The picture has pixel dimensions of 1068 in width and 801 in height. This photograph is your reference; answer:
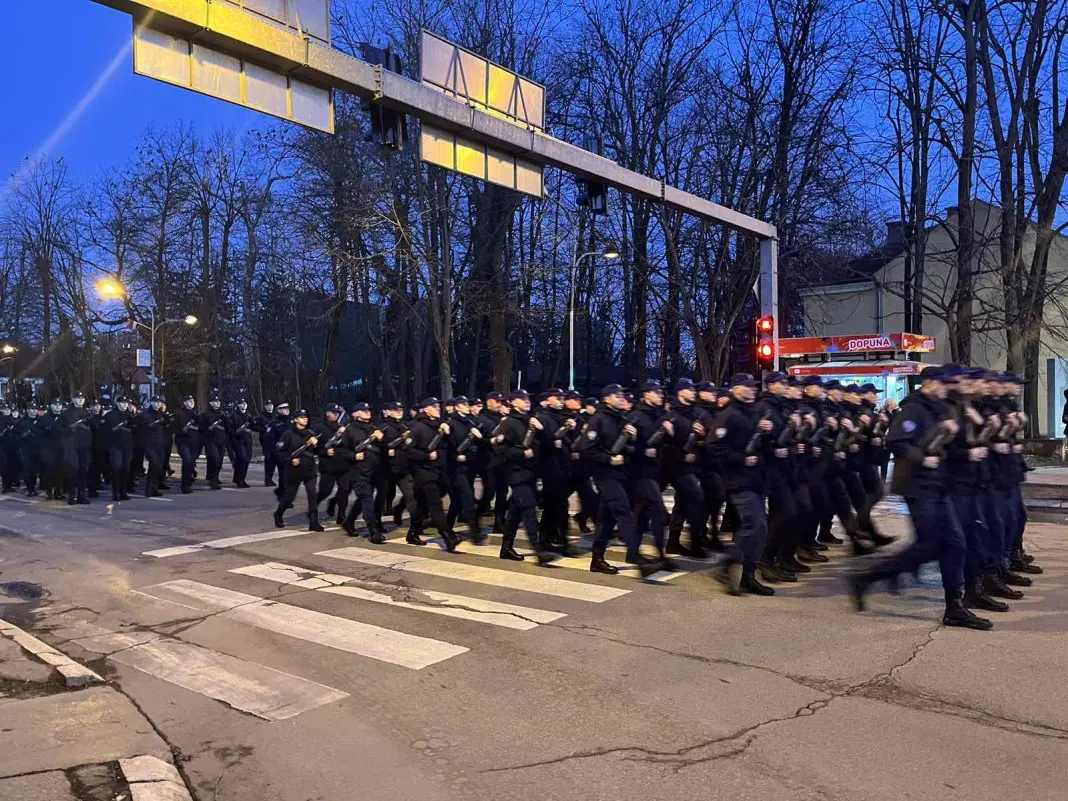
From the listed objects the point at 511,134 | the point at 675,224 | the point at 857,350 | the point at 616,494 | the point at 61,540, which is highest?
the point at 675,224

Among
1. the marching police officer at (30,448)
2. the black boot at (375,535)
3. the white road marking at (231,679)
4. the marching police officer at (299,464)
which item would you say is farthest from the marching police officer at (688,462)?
the marching police officer at (30,448)

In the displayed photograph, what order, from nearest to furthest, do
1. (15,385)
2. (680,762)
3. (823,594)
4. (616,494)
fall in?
(680,762)
(823,594)
(616,494)
(15,385)

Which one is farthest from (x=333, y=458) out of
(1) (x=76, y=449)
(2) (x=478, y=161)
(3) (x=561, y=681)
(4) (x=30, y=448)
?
(4) (x=30, y=448)

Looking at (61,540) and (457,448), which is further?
(61,540)

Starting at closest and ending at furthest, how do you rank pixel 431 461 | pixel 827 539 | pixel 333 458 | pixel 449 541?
pixel 827 539, pixel 449 541, pixel 431 461, pixel 333 458

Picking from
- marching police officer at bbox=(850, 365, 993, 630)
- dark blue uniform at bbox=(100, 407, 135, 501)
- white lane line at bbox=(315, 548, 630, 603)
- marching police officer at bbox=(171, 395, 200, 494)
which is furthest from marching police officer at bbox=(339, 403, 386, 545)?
marching police officer at bbox=(171, 395, 200, 494)

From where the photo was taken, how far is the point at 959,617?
6.34 m

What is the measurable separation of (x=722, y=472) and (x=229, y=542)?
6593 millimetres

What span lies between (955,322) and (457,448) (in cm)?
1614

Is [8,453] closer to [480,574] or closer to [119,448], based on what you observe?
[119,448]

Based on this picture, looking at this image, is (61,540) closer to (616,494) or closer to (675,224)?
(616,494)

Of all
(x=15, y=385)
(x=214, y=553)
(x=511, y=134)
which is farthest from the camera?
(x=15, y=385)

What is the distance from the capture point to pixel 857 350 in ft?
62.2

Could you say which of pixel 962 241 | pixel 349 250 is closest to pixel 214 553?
pixel 349 250
